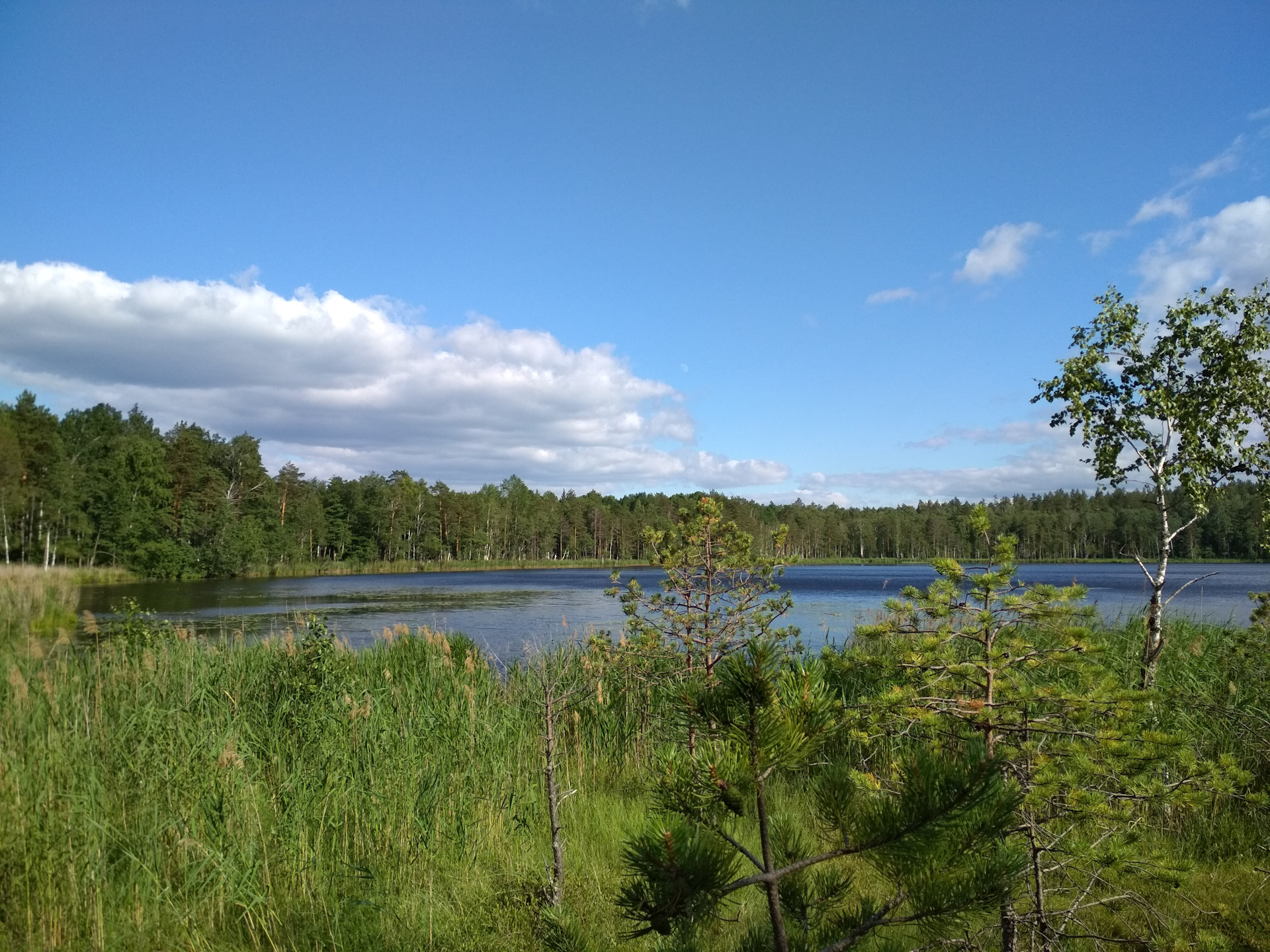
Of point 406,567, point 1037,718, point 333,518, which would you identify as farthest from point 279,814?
point 333,518

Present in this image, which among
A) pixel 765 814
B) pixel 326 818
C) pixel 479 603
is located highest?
pixel 765 814

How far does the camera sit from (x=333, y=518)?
76.7 m

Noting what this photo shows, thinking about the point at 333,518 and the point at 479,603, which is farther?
the point at 333,518

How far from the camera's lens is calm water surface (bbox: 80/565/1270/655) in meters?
18.2

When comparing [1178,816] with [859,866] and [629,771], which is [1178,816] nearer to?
[859,866]

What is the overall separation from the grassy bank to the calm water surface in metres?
3.15

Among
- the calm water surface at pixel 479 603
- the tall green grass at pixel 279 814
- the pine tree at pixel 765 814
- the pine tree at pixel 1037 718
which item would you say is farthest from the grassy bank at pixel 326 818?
the calm water surface at pixel 479 603

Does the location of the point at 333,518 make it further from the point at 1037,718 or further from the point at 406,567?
the point at 1037,718

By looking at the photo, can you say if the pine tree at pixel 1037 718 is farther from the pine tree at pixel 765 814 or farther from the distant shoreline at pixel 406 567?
the distant shoreline at pixel 406 567

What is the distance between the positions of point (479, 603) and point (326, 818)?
28679 millimetres

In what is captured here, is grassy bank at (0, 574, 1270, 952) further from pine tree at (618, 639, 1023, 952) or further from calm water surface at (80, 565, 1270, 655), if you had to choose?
calm water surface at (80, 565, 1270, 655)

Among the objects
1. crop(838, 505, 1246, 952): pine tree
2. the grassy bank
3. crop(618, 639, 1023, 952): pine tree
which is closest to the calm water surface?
the grassy bank

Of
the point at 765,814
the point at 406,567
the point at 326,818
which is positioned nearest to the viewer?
the point at 765,814

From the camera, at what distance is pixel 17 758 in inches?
146
